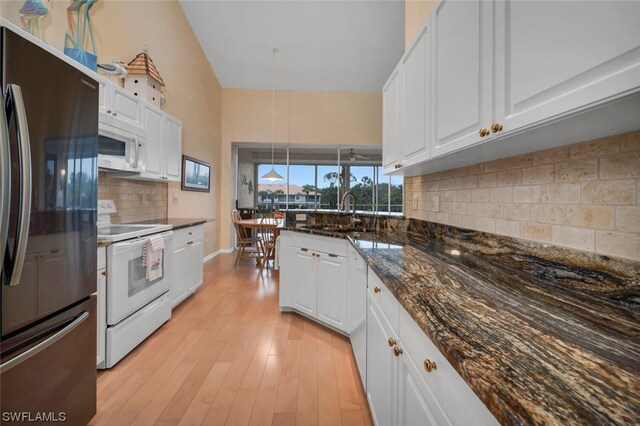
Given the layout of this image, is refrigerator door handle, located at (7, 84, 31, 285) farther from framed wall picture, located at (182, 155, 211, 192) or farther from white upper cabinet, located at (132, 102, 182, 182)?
framed wall picture, located at (182, 155, 211, 192)

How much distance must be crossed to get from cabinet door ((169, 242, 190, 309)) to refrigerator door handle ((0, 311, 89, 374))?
1.41 m

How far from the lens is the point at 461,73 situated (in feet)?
3.77

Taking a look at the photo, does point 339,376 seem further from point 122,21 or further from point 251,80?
point 251,80

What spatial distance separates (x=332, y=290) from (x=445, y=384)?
1652mm

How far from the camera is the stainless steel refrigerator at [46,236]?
2.98 ft

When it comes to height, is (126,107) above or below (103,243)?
above

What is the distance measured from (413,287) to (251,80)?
597 cm

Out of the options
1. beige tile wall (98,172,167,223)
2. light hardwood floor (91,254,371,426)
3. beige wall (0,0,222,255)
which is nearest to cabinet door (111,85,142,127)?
beige wall (0,0,222,255)

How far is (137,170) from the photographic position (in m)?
2.39

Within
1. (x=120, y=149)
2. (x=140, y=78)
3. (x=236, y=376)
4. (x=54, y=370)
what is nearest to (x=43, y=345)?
(x=54, y=370)

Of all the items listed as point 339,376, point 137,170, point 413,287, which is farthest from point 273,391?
point 137,170

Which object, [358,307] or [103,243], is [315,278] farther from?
[103,243]

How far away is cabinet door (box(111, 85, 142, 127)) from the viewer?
2.17 metres

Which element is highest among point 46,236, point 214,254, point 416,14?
point 416,14
